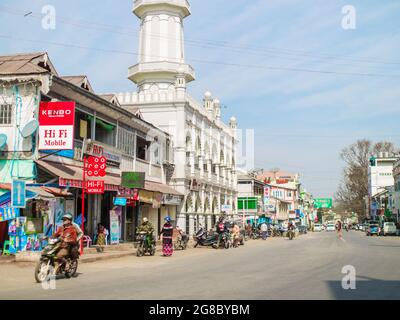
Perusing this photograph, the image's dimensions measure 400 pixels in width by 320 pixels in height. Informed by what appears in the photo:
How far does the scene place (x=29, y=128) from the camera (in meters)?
18.2

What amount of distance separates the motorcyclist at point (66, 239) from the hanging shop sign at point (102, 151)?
34.8 ft

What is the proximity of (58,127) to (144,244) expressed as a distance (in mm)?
6501

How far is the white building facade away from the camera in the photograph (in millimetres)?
37125

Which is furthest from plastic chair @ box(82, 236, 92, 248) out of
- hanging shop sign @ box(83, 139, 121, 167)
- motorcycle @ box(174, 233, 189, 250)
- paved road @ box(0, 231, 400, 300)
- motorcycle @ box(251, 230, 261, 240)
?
motorcycle @ box(251, 230, 261, 240)

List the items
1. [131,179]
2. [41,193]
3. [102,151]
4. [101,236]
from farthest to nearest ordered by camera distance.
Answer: [102,151]
[131,179]
[101,236]
[41,193]

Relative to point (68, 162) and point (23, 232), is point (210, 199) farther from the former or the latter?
point (23, 232)

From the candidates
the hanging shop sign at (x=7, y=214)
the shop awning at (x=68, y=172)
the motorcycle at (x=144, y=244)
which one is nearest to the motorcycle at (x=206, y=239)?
the shop awning at (x=68, y=172)

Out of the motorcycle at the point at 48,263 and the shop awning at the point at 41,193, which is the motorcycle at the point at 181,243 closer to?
the shop awning at the point at 41,193

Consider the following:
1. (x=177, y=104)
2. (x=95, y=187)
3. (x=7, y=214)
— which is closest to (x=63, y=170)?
(x=95, y=187)

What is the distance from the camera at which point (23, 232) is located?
17781 mm

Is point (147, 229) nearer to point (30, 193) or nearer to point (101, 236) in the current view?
point (101, 236)

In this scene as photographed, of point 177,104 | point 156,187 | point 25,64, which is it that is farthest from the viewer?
point 177,104

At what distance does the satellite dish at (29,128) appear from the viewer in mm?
18156

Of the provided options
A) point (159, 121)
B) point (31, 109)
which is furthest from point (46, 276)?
point (159, 121)
